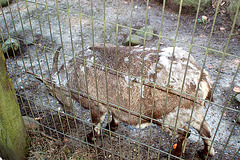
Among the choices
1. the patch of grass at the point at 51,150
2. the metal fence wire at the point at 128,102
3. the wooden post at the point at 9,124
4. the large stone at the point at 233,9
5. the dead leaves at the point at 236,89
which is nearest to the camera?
the metal fence wire at the point at 128,102

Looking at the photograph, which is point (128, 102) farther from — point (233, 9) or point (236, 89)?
point (233, 9)

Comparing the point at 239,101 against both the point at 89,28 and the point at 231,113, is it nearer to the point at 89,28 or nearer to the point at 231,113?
the point at 231,113

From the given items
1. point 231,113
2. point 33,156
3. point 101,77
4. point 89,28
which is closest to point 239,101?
point 231,113

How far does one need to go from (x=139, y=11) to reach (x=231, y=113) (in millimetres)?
4292

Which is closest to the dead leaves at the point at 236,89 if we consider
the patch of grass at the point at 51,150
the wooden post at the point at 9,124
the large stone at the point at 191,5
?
the patch of grass at the point at 51,150

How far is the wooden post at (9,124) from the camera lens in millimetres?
3010

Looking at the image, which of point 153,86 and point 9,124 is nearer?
point 9,124

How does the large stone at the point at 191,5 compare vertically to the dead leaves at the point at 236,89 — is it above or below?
above

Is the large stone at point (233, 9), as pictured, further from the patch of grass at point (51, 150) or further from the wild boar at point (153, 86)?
the patch of grass at point (51, 150)

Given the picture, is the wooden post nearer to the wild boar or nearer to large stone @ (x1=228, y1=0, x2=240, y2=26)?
the wild boar

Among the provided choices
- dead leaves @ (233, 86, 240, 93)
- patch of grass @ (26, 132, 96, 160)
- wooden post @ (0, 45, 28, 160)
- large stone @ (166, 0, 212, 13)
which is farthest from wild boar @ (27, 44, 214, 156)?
large stone @ (166, 0, 212, 13)

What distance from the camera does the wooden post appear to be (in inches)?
118

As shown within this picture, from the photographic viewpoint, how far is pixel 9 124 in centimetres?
317

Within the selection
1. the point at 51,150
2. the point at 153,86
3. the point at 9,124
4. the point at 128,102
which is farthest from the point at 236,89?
the point at 9,124
